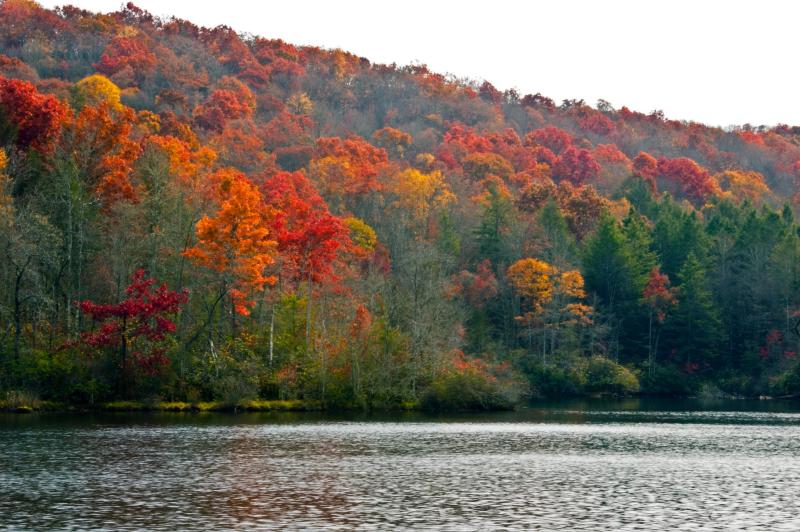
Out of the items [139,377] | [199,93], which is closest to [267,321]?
[139,377]

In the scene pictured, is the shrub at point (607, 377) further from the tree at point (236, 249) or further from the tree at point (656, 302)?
the tree at point (236, 249)

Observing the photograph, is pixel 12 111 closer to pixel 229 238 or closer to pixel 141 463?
pixel 229 238

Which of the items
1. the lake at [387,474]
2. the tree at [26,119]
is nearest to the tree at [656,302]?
the lake at [387,474]

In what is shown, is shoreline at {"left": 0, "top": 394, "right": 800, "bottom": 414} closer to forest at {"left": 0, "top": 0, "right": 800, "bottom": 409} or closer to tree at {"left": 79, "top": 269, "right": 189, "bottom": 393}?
forest at {"left": 0, "top": 0, "right": 800, "bottom": 409}

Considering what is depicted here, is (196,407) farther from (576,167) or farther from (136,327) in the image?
(576,167)

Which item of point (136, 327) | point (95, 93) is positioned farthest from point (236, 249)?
point (95, 93)

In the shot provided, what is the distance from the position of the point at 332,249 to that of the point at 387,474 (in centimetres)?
4541

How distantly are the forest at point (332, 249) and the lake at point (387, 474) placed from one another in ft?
31.1

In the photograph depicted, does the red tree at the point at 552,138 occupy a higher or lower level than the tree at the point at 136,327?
higher

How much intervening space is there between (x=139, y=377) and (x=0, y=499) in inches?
1517

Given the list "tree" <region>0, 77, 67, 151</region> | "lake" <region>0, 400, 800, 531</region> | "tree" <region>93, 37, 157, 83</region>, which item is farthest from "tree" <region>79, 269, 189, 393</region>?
"tree" <region>93, 37, 157, 83</region>

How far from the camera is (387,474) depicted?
4334cm

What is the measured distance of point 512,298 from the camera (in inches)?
4540

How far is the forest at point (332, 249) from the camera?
75.8m
